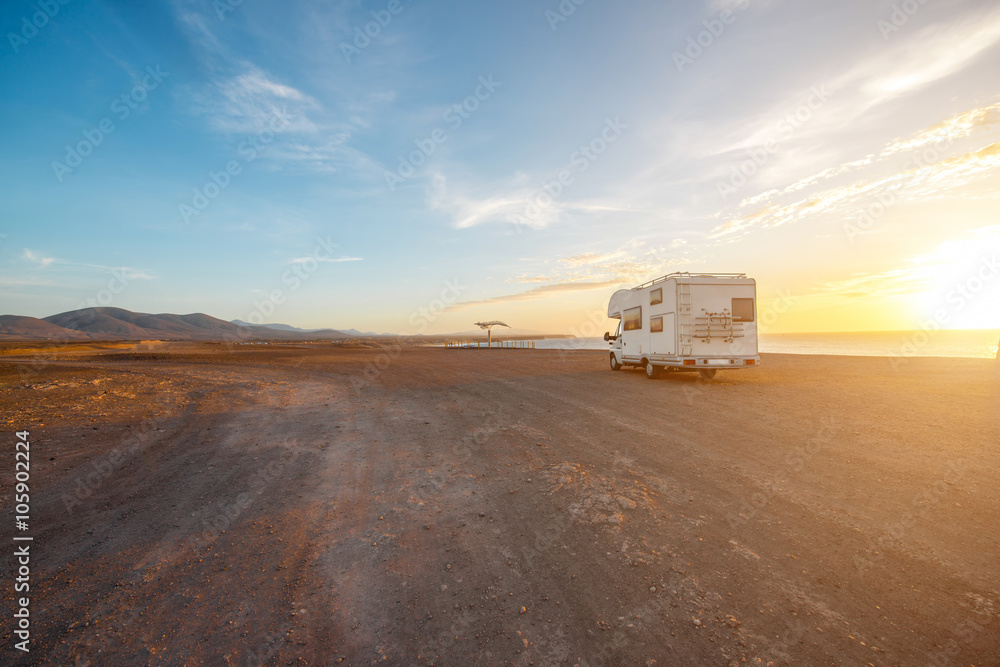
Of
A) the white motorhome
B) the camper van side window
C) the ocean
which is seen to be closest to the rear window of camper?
the white motorhome

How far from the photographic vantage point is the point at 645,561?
12.6 feet

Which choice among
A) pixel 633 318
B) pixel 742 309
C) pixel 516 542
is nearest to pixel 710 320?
pixel 742 309

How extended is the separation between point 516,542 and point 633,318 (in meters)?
16.5

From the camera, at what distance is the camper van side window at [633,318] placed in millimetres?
18494

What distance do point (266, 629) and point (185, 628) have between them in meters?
0.61

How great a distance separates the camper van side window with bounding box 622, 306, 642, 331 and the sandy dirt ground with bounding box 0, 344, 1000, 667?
374 inches

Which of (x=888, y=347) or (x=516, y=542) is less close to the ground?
(x=888, y=347)

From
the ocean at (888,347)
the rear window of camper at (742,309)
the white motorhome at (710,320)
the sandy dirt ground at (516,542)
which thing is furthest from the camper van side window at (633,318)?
the ocean at (888,347)

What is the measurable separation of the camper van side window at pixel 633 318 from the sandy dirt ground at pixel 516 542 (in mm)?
9497

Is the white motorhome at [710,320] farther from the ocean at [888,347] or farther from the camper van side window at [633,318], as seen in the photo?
the ocean at [888,347]

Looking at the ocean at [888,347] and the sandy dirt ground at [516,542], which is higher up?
the ocean at [888,347]

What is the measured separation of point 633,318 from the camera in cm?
1919

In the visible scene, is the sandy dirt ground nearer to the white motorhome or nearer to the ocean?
the white motorhome

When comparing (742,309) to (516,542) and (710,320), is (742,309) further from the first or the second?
(516,542)
